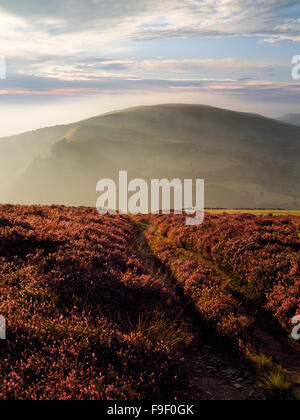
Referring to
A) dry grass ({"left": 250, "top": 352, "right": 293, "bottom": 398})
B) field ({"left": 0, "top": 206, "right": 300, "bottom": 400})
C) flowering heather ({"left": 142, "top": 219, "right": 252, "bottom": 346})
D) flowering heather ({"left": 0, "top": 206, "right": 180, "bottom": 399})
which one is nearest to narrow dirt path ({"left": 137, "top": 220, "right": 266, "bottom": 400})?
field ({"left": 0, "top": 206, "right": 300, "bottom": 400})

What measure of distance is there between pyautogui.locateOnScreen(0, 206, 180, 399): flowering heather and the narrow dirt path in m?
0.52

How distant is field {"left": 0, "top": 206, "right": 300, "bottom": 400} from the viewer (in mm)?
4125

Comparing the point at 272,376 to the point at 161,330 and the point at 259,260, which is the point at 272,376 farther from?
the point at 259,260

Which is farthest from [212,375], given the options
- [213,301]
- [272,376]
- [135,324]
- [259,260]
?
[259,260]

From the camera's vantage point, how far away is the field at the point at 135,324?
13.5 feet

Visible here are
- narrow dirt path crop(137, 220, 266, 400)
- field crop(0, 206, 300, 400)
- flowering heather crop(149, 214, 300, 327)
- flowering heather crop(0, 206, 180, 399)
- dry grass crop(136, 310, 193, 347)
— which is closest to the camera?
flowering heather crop(0, 206, 180, 399)

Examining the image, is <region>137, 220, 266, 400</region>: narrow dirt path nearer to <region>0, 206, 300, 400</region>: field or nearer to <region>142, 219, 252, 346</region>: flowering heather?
<region>0, 206, 300, 400</region>: field

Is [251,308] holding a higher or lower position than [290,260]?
lower

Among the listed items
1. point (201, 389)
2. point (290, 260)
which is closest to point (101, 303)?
point (201, 389)
